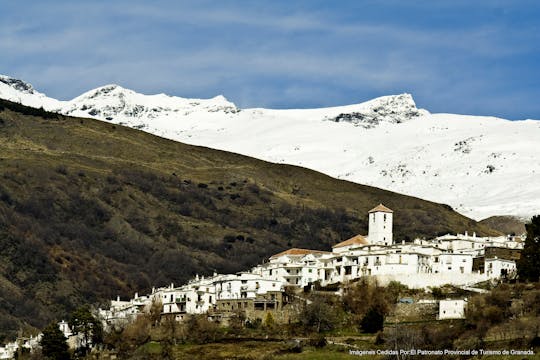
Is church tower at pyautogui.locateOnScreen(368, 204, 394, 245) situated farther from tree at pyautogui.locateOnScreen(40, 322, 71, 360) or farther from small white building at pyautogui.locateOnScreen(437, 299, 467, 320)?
tree at pyautogui.locateOnScreen(40, 322, 71, 360)

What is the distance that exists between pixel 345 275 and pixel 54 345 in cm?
2500

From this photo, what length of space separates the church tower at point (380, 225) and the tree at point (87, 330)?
27.6 m

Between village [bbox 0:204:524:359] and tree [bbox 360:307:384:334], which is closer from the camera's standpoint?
tree [bbox 360:307:384:334]

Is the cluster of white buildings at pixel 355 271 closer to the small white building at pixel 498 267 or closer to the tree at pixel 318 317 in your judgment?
the small white building at pixel 498 267

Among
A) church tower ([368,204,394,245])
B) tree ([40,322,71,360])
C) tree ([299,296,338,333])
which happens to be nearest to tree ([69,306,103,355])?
tree ([40,322,71,360])

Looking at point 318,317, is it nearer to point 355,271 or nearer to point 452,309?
point 452,309

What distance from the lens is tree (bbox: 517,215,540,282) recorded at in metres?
114

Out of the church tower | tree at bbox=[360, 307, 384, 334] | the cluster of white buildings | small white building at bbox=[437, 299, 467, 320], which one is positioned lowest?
tree at bbox=[360, 307, 384, 334]

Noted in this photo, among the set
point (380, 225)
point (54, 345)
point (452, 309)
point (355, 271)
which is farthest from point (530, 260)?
point (54, 345)

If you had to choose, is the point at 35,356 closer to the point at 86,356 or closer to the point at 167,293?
the point at 86,356

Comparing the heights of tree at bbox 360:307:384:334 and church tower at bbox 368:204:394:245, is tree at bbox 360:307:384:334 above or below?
below

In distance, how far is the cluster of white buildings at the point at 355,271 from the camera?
11950 cm

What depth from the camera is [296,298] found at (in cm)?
12069

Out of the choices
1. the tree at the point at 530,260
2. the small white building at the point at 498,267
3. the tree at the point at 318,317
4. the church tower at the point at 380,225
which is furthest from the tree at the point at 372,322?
the church tower at the point at 380,225
